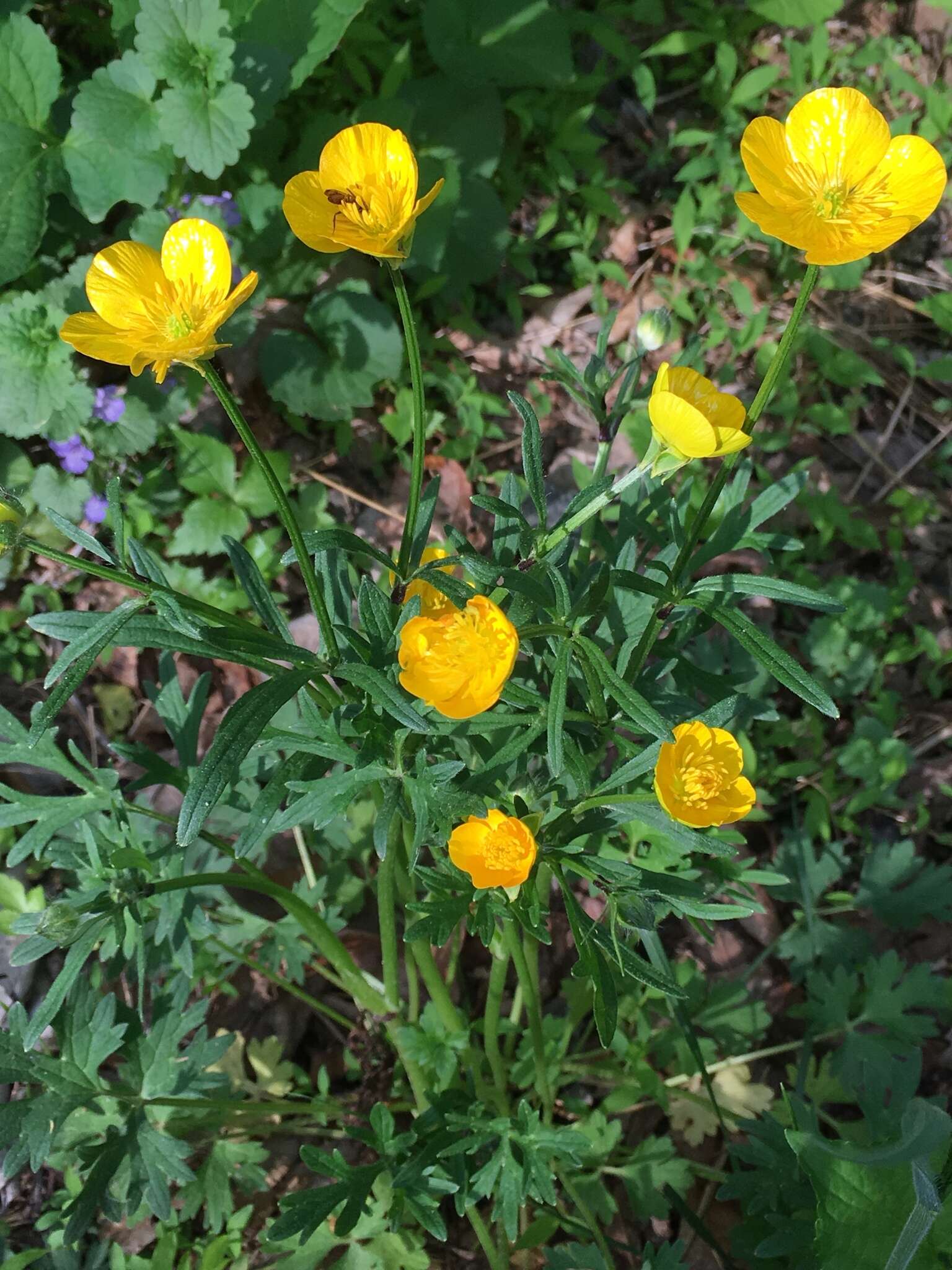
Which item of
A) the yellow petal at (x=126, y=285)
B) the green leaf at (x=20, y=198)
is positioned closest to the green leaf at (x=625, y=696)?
the yellow petal at (x=126, y=285)

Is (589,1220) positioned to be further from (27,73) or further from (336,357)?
(27,73)

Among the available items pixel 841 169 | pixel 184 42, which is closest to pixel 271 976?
pixel 841 169

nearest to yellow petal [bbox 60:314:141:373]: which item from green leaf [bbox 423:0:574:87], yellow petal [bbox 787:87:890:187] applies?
yellow petal [bbox 787:87:890:187]

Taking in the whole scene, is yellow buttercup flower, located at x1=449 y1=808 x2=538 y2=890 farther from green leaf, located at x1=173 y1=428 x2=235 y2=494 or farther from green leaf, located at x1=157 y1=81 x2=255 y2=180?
green leaf, located at x1=157 y1=81 x2=255 y2=180

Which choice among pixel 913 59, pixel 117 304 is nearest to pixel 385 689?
pixel 117 304

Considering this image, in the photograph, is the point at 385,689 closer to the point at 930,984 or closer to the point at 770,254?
the point at 930,984

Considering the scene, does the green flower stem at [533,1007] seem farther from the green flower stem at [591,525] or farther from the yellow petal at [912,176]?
the yellow petal at [912,176]
